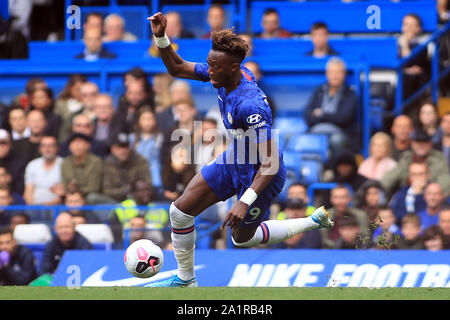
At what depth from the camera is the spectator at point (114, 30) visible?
11938mm

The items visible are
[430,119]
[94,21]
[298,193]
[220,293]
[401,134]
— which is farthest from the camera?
[94,21]

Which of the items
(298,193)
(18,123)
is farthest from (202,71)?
(18,123)

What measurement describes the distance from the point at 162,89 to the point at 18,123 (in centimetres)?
173

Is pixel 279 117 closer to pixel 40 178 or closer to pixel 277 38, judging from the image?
pixel 277 38

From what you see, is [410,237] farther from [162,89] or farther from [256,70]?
[162,89]

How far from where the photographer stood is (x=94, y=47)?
11547 millimetres

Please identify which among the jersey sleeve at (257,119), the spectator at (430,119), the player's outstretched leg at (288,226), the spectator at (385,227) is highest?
the jersey sleeve at (257,119)

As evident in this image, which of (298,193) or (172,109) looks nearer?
(298,193)

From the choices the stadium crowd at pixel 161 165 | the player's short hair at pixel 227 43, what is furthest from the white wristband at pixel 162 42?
the stadium crowd at pixel 161 165

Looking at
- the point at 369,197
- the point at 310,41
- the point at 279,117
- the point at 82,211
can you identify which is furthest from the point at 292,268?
the point at 310,41

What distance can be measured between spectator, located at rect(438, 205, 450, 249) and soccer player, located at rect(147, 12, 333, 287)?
199 cm

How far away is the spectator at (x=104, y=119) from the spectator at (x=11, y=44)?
238 cm

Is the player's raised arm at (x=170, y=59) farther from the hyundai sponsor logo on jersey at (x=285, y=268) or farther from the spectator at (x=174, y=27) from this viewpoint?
the spectator at (x=174, y=27)
